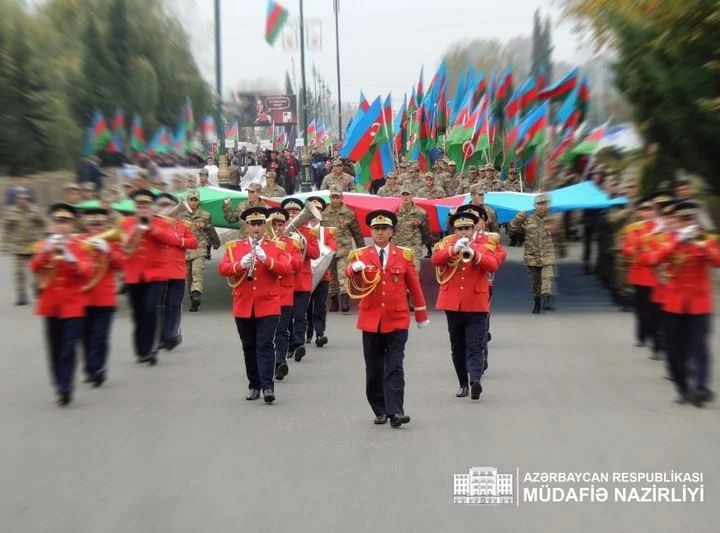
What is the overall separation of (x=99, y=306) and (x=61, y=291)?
90 centimetres

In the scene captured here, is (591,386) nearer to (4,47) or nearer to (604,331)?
(604,331)

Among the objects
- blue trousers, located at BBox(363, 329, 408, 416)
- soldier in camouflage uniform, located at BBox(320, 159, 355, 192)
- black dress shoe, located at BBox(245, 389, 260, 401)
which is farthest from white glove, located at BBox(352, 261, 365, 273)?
soldier in camouflage uniform, located at BBox(320, 159, 355, 192)

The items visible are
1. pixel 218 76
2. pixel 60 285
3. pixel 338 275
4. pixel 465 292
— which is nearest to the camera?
pixel 218 76

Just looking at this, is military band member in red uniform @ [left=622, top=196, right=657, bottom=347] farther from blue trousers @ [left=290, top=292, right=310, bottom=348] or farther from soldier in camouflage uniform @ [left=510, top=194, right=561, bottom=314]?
blue trousers @ [left=290, top=292, right=310, bottom=348]

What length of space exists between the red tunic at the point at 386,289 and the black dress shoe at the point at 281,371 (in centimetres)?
218

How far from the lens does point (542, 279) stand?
17031 millimetres

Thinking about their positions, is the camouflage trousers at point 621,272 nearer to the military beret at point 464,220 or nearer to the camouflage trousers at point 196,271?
the military beret at point 464,220

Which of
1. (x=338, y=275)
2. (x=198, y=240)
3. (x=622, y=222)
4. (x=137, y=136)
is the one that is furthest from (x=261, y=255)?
(x=338, y=275)

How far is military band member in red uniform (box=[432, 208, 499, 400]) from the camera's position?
34.5 ft

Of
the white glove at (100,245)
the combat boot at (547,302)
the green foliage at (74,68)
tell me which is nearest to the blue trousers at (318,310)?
the white glove at (100,245)

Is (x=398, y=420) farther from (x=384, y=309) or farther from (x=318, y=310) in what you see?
(x=318, y=310)

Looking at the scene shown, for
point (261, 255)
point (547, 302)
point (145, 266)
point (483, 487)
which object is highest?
point (261, 255)

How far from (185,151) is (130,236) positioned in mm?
6890

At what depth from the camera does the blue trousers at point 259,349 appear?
34.0 ft
